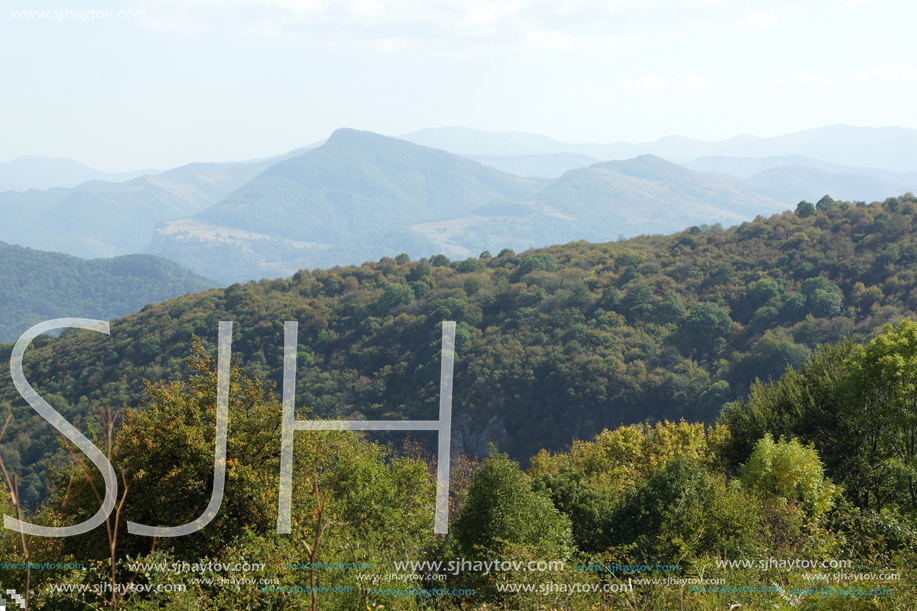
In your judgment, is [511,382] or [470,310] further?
[470,310]

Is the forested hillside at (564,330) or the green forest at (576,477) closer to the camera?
the green forest at (576,477)

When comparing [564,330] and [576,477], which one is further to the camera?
[564,330]

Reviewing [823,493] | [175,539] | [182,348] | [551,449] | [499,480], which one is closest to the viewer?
[175,539]

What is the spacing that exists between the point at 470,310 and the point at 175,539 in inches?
2366

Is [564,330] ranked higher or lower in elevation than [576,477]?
lower

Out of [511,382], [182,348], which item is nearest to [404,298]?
[511,382]

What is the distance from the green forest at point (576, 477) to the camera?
931cm

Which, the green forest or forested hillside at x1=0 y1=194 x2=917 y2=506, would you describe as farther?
forested hillside at x1=0 y1=194 x2=917 y2=506

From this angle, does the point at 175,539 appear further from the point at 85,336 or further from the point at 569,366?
the point at 85,336

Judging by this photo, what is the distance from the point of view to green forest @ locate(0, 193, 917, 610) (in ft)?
30.6

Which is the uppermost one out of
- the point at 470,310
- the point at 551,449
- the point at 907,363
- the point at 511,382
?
the point at 907,363

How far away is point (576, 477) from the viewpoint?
18297mm

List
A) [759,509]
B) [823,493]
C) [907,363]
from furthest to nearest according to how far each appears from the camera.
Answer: [907,363], [823,493], [759,509]

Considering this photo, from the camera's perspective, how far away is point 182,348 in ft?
214
